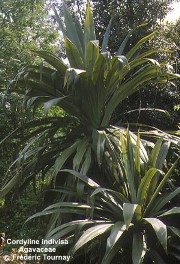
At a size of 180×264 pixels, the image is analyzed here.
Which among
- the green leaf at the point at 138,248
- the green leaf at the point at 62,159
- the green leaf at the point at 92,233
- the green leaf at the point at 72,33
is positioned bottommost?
the green leaf at the point at 138,248

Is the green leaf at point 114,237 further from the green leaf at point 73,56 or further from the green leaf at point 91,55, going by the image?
the green leaf at point 73,56

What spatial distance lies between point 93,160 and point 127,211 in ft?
3.85

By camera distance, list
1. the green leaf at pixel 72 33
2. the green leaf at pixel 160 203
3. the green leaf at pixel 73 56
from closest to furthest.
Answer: the green leaf at pixel 160 203 → the green leaf at pixel 73 56 → the green leaf at pixel 72 33

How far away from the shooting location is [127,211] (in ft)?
8.74

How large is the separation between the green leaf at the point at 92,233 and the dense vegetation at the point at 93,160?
0.01 meters

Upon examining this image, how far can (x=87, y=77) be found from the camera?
12.5 feet

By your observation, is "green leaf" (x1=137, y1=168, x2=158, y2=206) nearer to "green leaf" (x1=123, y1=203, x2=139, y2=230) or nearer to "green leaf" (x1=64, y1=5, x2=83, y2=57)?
"green leaf" (x1=123, y1=203, x2=139, y2=230)

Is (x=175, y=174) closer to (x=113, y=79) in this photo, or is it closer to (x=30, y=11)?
(x=113, y=79)

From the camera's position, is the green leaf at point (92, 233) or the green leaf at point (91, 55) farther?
the green leaf at point (91, 55)

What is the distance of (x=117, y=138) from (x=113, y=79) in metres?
0.64

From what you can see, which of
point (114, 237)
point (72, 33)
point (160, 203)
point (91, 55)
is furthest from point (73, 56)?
point (114, 237)

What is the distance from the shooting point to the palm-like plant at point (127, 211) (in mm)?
2840

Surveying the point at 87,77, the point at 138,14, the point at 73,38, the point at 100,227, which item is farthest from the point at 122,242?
the point at 138,14

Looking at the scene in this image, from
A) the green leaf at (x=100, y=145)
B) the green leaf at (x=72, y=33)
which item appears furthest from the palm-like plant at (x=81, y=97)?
the green leaf at (x=72, y=33)
